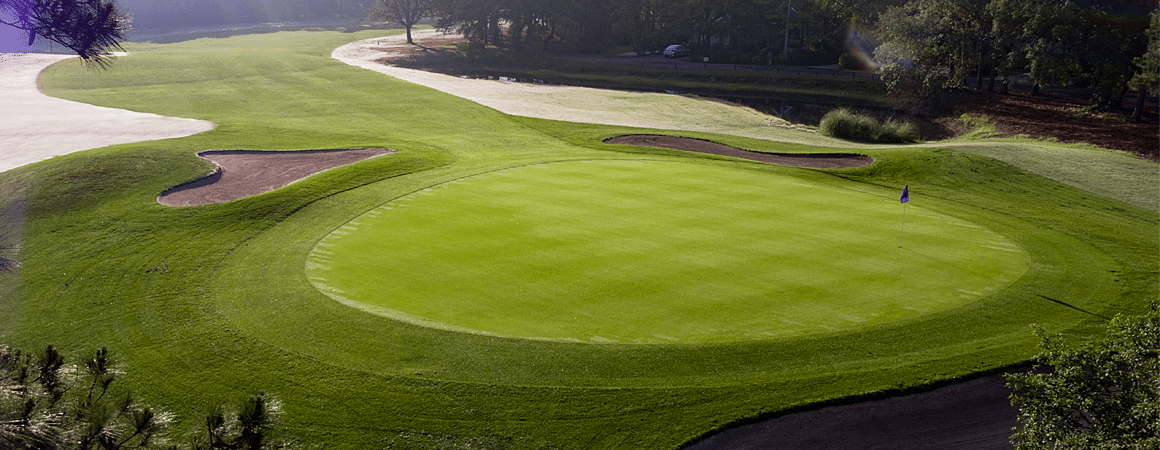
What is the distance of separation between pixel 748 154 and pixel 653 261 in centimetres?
1742

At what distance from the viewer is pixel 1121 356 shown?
7.64 m

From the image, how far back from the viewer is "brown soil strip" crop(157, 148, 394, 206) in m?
22.7

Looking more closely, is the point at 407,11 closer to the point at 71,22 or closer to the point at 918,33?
the point at 918,33

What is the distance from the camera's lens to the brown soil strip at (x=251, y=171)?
74.4 ft

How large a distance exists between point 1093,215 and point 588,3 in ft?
245

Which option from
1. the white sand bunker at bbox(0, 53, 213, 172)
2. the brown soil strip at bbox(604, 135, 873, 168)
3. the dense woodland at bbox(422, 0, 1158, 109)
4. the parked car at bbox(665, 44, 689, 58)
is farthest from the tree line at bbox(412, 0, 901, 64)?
the white sand bunker at bbox(0, 53, 213, 172)

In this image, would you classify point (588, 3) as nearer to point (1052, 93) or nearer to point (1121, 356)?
point (1052, 93)

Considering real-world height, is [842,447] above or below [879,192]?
below

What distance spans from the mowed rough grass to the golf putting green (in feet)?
1.79

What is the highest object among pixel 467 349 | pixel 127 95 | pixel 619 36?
pixel 619 36

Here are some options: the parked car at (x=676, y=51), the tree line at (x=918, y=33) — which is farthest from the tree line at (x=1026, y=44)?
the parked car at (x=676, y=51)

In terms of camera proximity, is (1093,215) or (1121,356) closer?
(1121,356)

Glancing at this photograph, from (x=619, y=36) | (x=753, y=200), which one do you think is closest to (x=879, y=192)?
(x=753, y=200)

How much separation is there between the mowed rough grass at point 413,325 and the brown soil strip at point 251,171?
78cm
